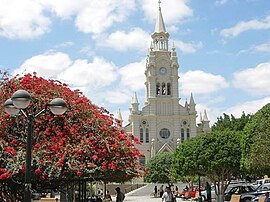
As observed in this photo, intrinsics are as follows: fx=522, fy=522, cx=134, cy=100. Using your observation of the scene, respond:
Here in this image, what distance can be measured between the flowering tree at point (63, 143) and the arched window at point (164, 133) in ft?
251

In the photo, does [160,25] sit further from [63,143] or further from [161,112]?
[63,143]

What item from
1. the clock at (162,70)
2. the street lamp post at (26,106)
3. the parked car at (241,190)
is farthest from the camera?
the clock at (162,70)

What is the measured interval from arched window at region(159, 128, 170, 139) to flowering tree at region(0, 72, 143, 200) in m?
76.6

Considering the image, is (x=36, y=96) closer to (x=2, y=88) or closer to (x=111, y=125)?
(x=2, y=88)

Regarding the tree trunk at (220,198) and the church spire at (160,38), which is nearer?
the tree trunk at (220,198)

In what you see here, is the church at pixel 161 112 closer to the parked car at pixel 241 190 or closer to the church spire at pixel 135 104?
the church spire at pixel 135 104

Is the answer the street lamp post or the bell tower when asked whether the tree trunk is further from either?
the bell tower

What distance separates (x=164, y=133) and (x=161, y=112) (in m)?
3.90

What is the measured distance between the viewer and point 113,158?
15.7 meters

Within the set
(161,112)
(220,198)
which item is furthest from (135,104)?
(220,198)

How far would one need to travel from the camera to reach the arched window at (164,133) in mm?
94812

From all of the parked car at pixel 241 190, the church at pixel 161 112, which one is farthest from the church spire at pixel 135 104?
the parked car at pixel 241 190

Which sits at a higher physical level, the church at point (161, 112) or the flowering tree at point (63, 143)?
the church at point (161, 112)

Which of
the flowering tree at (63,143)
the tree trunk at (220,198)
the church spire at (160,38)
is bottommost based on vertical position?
the tree trunk at (220,198)
